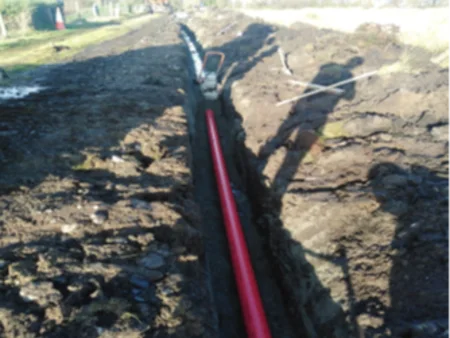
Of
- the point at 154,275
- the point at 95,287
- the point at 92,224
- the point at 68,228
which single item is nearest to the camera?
the point at 95,287

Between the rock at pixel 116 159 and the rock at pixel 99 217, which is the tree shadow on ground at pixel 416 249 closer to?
the rock at pixel 99 217

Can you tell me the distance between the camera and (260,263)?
6262 millimetres

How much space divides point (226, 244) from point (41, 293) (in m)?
3.67

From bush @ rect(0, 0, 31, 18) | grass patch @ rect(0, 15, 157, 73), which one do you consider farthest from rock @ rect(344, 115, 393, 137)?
bush @ rect(0, 0, 31, 18)

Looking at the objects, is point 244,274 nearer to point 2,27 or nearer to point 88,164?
point 88,164

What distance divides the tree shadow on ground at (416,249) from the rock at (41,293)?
357 cm

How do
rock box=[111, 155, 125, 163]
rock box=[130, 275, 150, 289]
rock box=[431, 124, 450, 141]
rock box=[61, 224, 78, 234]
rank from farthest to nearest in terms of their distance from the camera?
rock box=[431, 124, 450, 141] → rock box=[111, 155, 125, 163] → rock box=[61, 224, 78, 234] → rock box=[130, 275, 150, 289]

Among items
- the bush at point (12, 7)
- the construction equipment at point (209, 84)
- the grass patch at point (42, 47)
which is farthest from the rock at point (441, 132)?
the bush at point (12, 7)

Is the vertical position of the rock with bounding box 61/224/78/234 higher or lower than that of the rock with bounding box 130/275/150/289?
higher

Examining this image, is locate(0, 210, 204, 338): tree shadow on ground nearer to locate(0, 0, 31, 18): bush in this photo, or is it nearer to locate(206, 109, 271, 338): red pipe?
locate(206, 109, 271, 338): red pipe

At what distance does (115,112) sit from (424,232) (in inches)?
288

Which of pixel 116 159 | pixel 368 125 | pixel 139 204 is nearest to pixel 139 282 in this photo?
pixel 139 204

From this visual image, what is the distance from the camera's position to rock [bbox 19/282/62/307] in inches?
134

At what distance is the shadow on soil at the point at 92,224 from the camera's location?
3385 mm
